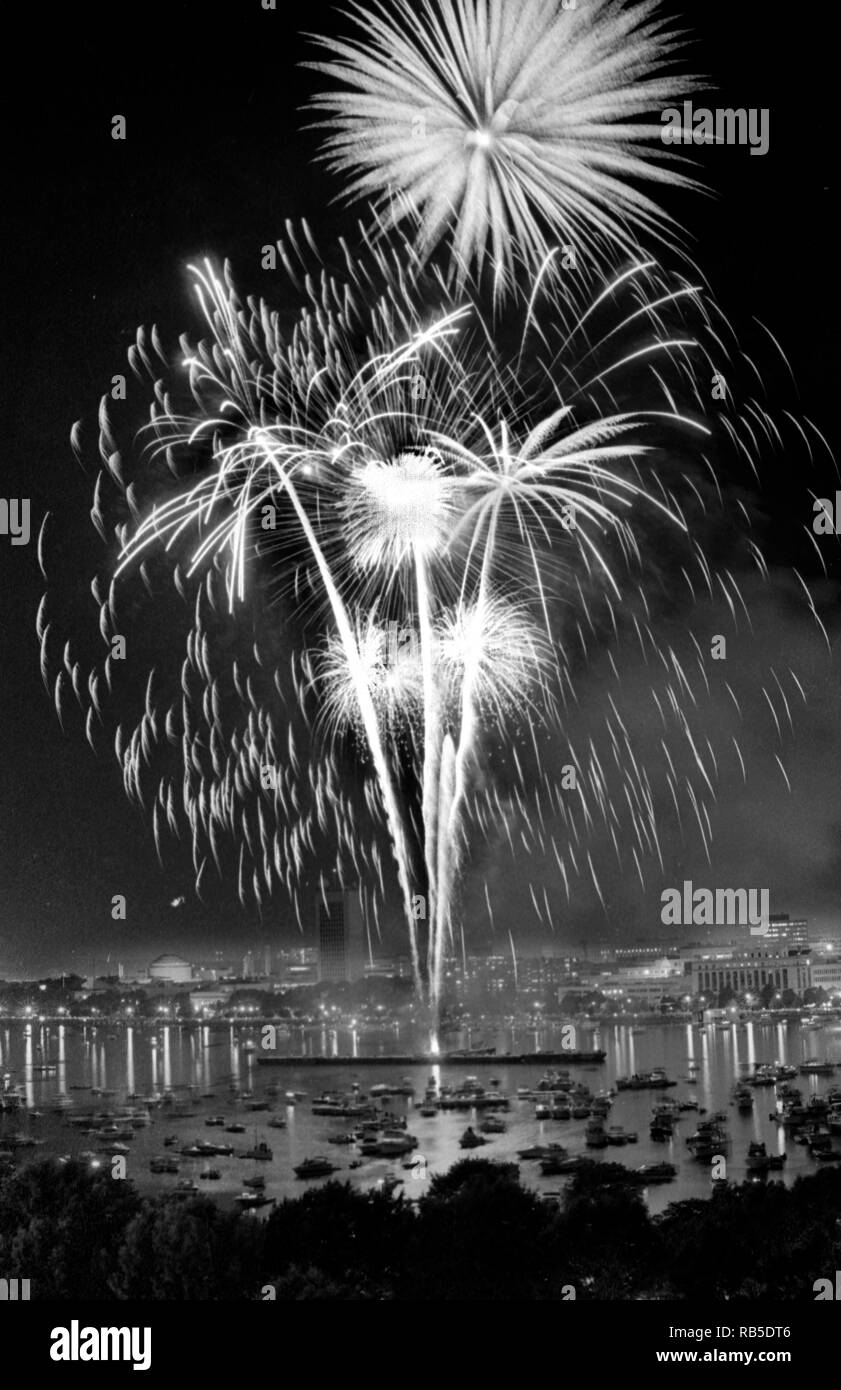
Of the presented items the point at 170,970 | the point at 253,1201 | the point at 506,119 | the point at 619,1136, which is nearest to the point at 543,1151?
the point at 619,1136

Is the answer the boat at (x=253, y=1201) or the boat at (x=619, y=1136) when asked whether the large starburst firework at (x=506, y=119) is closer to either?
the boat at (x=619, y=1136)

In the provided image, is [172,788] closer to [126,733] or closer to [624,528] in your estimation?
[126,733]

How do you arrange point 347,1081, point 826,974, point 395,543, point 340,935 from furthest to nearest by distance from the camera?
point 826,974 < point 340,935 < point 347,1081 < point 395,543

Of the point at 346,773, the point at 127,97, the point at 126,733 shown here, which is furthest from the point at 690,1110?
the point at 127,97

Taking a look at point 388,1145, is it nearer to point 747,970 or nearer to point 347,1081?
point 347,1081

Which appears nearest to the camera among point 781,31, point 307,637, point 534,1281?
Answer: point 534,1281

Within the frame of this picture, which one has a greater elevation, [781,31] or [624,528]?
[781,31]
